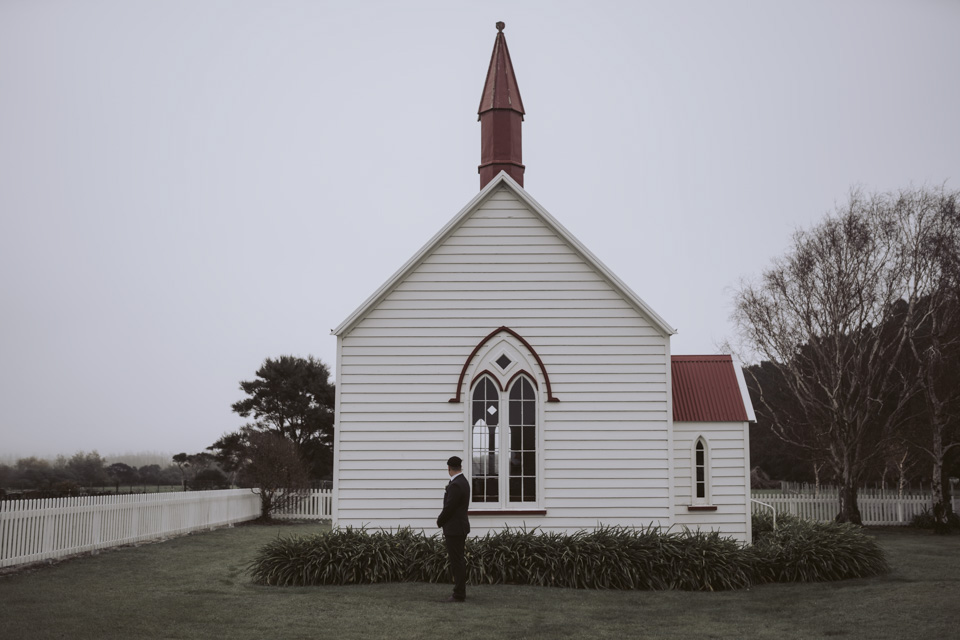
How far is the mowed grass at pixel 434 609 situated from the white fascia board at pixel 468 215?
524cm

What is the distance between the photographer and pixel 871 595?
1323 centimetres

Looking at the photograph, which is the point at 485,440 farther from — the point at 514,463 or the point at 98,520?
the point at 98,520

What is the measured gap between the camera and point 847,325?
30.2 m

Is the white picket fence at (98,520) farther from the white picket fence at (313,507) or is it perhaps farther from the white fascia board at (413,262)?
the white fascia board at (413,262)

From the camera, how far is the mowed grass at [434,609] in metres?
10.2

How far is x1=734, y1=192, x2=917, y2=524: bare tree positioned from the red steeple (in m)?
15.7

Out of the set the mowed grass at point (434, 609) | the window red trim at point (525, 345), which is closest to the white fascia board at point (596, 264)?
the window red trim at point (525, 345)

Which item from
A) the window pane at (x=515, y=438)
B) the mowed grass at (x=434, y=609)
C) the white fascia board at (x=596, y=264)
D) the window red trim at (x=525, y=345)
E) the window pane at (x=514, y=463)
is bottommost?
the mowed grass at (x=434, y=609)

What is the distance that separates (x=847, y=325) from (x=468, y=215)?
63.3ft

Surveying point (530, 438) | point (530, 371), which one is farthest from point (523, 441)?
point (530, 371)

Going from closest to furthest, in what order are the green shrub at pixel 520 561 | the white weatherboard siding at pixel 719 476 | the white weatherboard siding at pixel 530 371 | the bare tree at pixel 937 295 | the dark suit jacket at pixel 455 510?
the dark suit jacket at pixel 455 510 → the green shrub at pixel 520 561 → the white weatherboard siding at pixel 530 371 → the white weatherboard siding at pixel 719 476 → the bare tree at pixel 937 295

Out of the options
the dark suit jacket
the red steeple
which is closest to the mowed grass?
the dark suit jacket

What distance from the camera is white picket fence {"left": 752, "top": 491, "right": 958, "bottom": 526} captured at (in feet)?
101

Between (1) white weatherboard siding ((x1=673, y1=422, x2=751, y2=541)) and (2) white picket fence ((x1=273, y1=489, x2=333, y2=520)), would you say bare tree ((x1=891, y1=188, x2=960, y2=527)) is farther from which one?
(2) white picket fence ((x1=273, y1=489, x2=333, y2=520))
